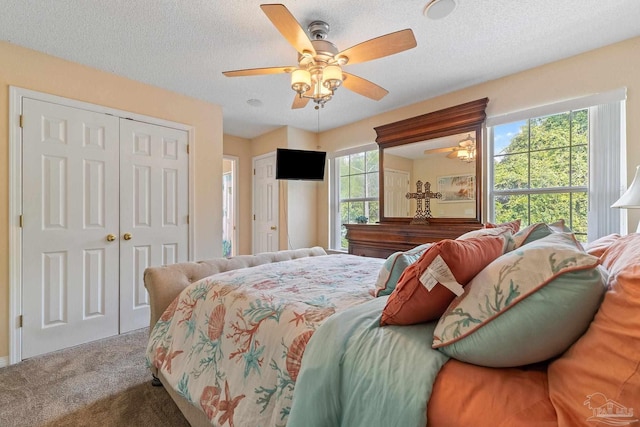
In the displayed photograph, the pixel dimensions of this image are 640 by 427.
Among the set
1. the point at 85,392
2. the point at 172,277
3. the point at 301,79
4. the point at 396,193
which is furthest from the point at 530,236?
the point at 85,392

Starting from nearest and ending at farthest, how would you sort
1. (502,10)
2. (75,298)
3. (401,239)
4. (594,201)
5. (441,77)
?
(502,10) → (594,201) → (75,298) → (441,77) → (401,239)

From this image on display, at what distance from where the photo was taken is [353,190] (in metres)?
4.36

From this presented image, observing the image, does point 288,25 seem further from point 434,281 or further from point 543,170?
point 543,170

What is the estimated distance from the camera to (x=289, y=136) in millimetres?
4395

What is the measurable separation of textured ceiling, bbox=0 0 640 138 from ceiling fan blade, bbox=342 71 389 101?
0.32 meters

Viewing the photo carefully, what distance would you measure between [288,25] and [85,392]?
260cm

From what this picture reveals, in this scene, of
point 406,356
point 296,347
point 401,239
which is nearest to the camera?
point 406,356

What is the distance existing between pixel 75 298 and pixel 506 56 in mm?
4355

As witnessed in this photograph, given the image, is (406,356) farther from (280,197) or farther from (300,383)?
(280,197)

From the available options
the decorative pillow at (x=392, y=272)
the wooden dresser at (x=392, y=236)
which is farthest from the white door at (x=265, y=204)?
the decorative pillow at (x=392, y=272)

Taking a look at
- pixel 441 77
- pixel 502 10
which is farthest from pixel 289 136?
pixel 502 10

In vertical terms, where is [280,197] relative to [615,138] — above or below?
below

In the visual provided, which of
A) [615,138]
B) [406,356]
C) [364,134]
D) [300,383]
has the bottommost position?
[300,383]

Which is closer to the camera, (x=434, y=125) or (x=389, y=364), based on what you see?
(x=389, y=364)
